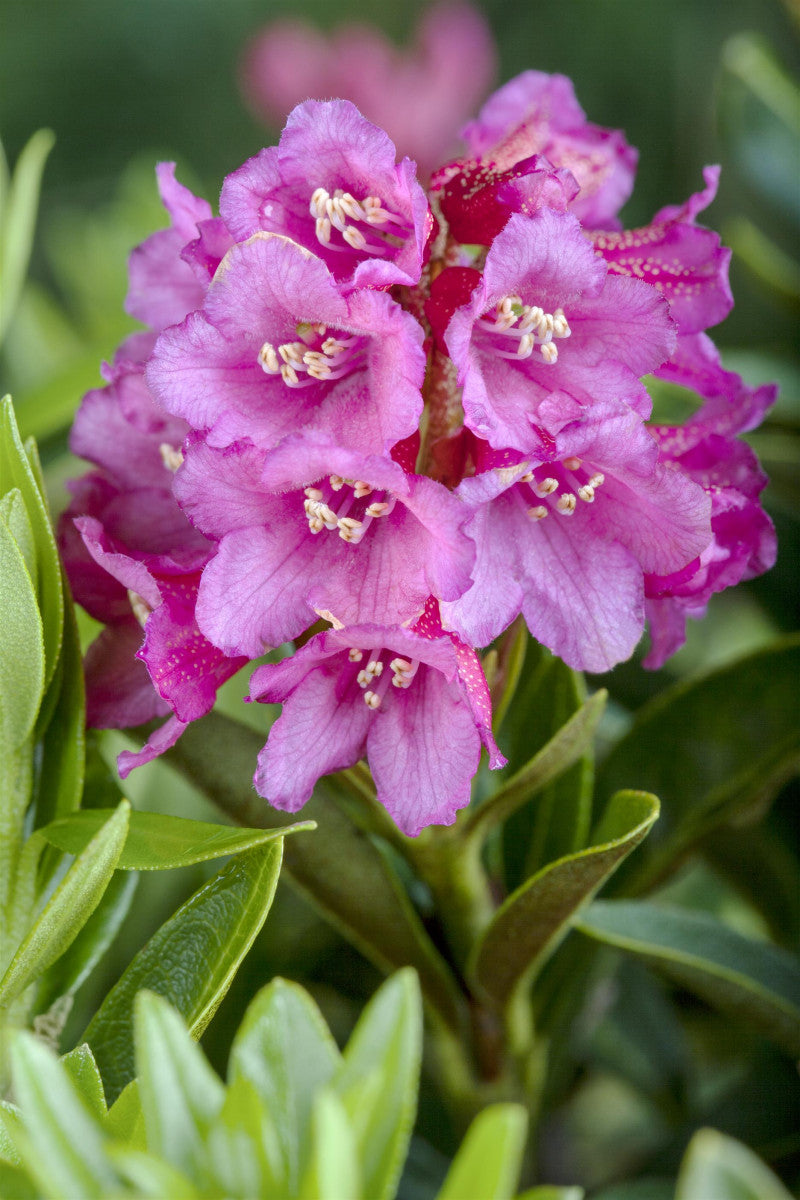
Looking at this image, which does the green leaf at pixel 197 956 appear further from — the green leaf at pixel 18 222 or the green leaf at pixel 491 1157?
the green leaf at pixel 18 222

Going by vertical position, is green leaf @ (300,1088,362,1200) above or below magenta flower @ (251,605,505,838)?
above

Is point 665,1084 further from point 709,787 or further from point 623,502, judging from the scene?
point 623,502

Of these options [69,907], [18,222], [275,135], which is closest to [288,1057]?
[69,907]

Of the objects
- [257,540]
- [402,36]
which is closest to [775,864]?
[257,540]

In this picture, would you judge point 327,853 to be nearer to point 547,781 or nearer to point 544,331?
point 547,781

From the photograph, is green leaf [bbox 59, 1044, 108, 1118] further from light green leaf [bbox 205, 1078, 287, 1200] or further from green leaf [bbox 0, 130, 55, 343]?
green leaf [bbox 0, 130, 55, 343]

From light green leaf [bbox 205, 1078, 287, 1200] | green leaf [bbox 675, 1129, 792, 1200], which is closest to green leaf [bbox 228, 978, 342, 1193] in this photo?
light green leaf [bbox 205, 1078, 287, 1200]
